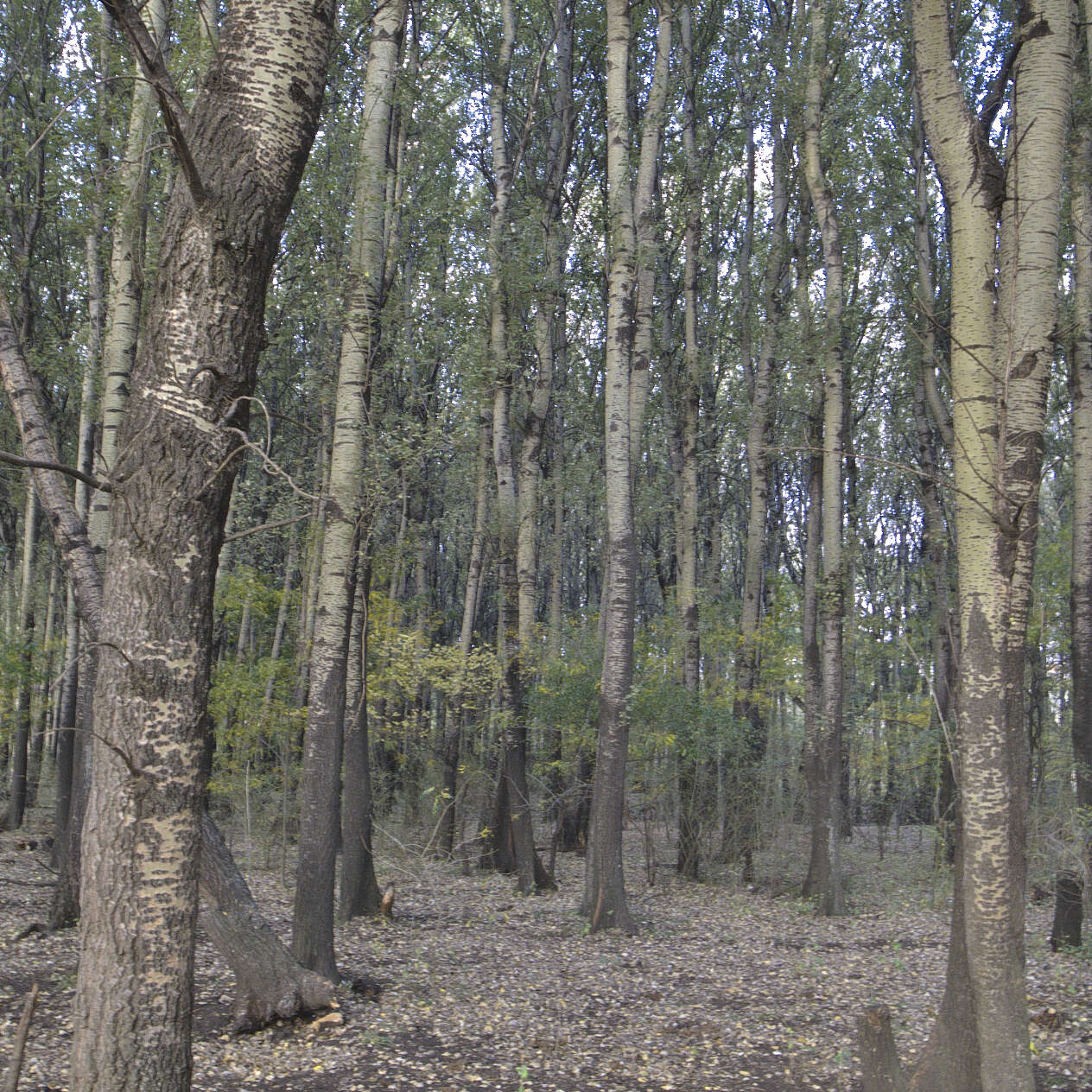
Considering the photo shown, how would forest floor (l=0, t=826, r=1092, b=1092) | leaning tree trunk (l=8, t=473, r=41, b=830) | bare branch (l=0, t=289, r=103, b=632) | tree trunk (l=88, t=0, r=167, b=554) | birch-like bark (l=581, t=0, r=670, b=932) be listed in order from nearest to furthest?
bare branch (l=0, t=289, r=103, b=632)
forest floor (l=0, t=826, r=1092, b=1092)
tree trunk (l=88, t=0, r=167, b=554)
birch-like bark (l=581, t=0, r=670, b=932)
leaning tree trunk (l=8, t=473, r=41, b=830)

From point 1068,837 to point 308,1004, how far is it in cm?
658

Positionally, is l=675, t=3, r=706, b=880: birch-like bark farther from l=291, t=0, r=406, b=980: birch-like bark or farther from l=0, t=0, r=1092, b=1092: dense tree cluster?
l=291, t=0, r=406, b=980: birch-like bark

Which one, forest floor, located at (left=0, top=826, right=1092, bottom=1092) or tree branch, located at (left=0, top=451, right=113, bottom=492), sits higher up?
tree branch, located at (left=0, top=451, right=113, bottom=492)

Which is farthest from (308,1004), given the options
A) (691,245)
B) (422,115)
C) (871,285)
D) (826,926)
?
(871,285)

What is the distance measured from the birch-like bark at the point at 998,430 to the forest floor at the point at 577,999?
207 centimetres

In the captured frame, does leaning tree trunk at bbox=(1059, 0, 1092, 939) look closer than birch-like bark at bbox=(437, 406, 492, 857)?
Yes

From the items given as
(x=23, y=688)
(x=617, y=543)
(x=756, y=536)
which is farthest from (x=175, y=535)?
(x=23, y=688)

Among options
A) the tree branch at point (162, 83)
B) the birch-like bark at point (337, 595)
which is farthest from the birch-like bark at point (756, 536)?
the tree branch at point (162, 83)

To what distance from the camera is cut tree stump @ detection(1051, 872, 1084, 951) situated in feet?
28.9

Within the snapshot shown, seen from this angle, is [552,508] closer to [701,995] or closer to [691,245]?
[691,245]

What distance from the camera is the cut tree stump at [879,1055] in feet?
15.1

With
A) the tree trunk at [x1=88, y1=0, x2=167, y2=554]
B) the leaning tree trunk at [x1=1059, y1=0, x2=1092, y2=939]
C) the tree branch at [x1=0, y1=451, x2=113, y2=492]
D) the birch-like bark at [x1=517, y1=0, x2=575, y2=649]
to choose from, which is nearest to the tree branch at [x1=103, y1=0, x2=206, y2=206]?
the tree branch at [x1=0, y1=451, x2=113, y2=492]

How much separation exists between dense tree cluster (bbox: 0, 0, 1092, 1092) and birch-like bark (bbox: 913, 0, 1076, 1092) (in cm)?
2

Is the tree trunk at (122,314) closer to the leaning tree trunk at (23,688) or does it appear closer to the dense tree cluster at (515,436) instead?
the dense tree cluster at (515,436)
